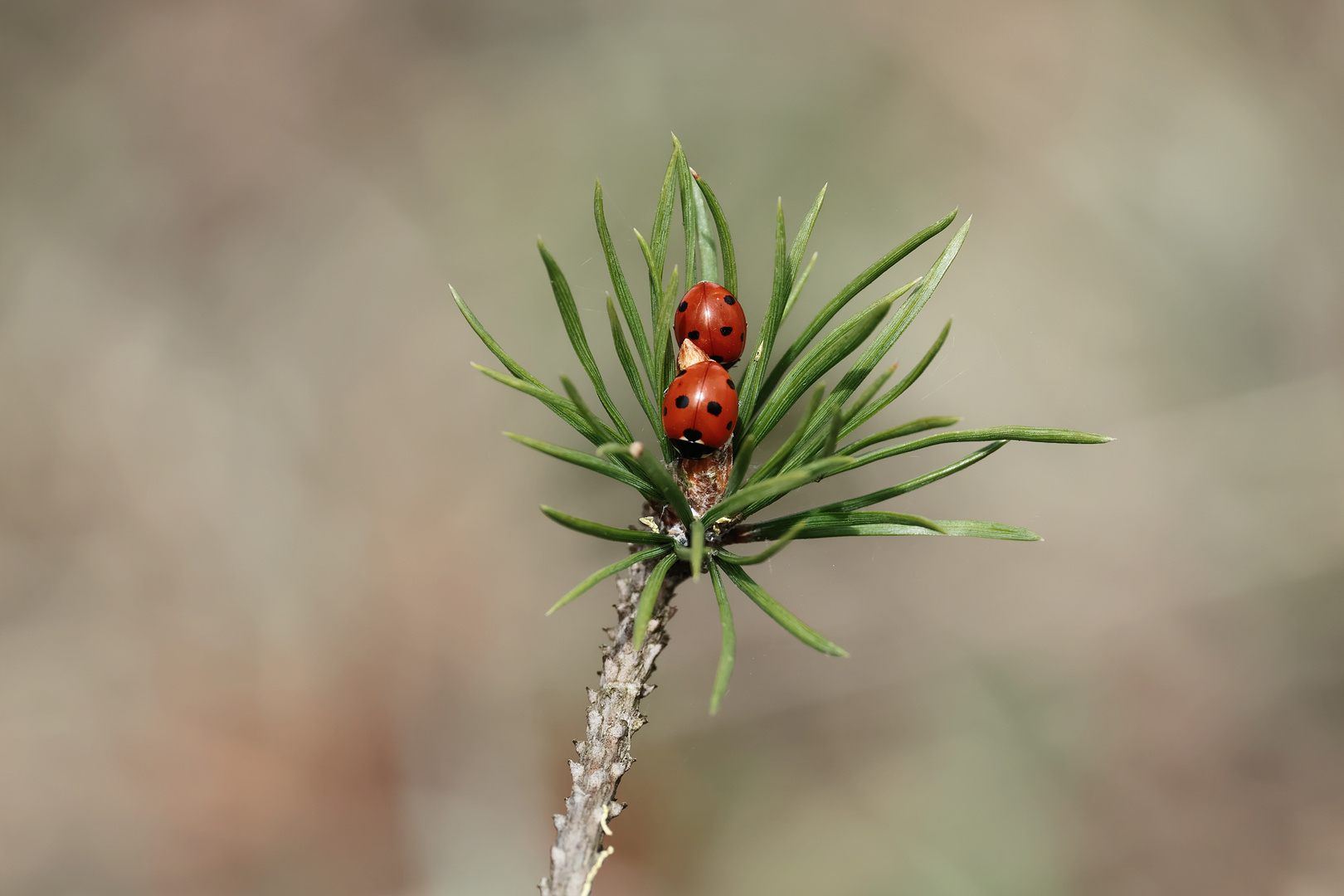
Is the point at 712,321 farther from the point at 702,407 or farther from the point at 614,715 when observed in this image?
the point at 614,715

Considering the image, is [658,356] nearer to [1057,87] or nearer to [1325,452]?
[1057,87]

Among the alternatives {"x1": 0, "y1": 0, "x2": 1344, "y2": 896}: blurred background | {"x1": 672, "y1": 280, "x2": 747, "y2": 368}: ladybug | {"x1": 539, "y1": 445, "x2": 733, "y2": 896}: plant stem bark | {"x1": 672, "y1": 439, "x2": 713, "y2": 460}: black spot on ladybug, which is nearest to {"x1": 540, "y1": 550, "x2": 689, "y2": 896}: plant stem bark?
{"x1": 539, "y1": 445, "x2": 733, "y2": 896}: plant stem bark

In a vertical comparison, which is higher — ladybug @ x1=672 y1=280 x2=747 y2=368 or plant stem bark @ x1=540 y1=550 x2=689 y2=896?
ladybug @ x1=672 y1=280 x2=747 y2=368

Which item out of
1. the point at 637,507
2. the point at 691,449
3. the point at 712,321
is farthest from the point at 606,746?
the point at 637,507

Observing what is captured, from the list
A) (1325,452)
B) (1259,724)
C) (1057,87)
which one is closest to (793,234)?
(1057,87)

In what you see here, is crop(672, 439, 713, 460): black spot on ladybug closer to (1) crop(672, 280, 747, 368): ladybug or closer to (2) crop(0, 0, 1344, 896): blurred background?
(1) crop(672, 280, 747, 368): ladybug
